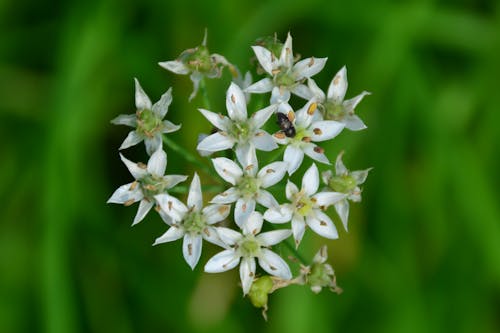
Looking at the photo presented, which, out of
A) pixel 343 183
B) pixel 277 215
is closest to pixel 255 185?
pixel 277 215

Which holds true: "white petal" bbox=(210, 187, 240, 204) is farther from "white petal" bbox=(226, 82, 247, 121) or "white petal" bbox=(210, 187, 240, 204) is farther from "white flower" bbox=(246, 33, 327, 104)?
"white flower" bbox=(246, 33, 327, 104)

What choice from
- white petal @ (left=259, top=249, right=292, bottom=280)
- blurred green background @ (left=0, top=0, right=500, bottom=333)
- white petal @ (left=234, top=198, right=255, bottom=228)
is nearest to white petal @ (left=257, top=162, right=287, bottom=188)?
white petal @ (left=234, top=198, right=255, bottom=228)

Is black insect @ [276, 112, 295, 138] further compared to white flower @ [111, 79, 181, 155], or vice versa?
white flower @ [111, 79, 181, 155]

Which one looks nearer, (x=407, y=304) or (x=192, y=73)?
(x=192, y=73)

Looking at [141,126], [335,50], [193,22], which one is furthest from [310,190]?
[193,22]

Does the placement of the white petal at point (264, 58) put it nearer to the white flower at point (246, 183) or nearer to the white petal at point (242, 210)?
the white flower at point (246, 183)

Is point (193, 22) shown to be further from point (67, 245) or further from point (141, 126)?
point (141, 126)

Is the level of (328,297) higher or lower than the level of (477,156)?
lower
